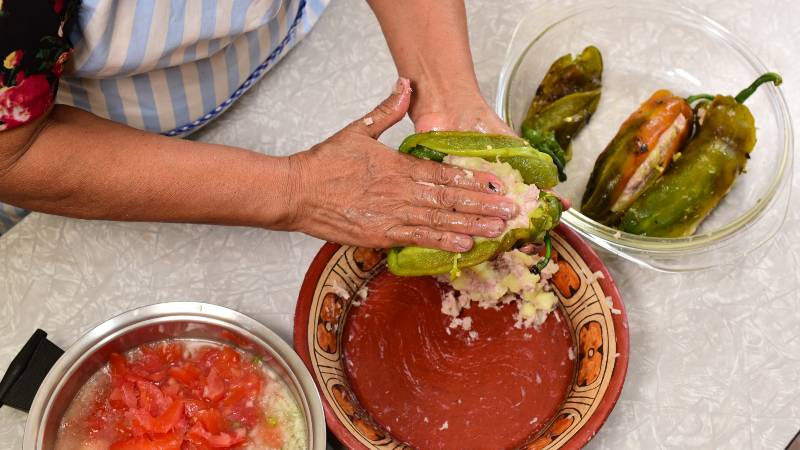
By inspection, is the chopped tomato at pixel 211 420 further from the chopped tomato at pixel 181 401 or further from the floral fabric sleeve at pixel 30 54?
the floral fabric sleeve at pixel 30 54

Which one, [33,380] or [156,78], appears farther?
[156,78]

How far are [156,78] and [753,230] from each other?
4.85 ft

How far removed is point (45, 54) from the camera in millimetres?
1215

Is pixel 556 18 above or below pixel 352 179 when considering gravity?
above

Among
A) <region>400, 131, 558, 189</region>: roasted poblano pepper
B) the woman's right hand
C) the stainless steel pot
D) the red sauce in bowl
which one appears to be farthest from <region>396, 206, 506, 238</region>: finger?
the stainless steel pot

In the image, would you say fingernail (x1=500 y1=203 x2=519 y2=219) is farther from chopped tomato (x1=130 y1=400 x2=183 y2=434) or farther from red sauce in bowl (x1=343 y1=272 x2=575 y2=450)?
chopped tomato (x1=130 y1=400 x2=183 y2=434)

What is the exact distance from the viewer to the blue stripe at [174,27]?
4.71 ft

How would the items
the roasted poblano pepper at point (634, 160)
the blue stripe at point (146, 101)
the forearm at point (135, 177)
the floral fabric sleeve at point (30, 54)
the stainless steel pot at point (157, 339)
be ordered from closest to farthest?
the floral fabric sleeve at point (30, 54)
the forearm at point (135, 177)
the stainless steel pot at point (157, 339)
the blue stripe at point (146, 101)
the roasted poblano pepper at point (634, 160)

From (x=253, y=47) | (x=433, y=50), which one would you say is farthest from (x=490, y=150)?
(x=253, y=47)

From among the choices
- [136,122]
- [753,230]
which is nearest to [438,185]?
[136,122]

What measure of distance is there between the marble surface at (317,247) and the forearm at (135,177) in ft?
1.07

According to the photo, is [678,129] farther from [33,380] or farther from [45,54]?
[33,380]

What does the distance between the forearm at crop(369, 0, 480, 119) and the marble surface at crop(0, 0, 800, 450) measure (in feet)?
0.87

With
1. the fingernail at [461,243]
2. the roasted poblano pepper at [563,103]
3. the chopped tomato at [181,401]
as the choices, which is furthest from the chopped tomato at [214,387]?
the roasted poblano pepper at [563,103]
